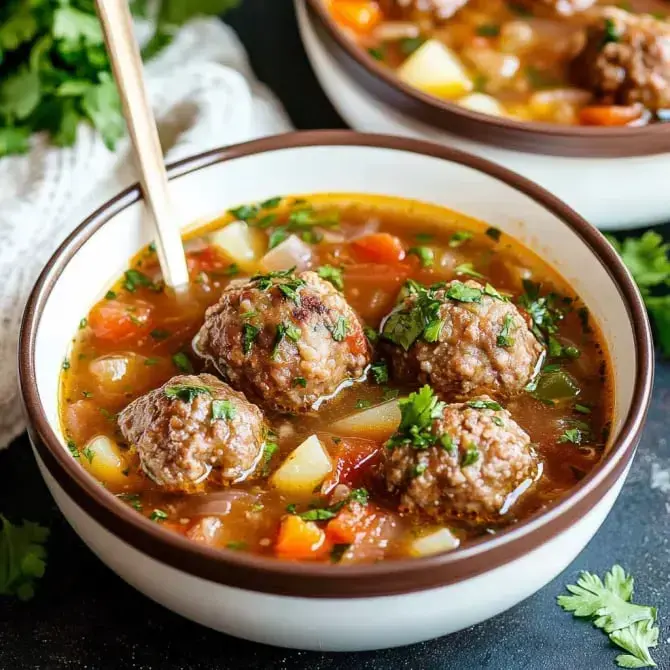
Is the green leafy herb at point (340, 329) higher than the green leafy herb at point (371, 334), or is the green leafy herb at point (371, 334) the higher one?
the green leafy herb at point (340, 329)

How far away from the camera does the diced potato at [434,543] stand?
3.28 metres

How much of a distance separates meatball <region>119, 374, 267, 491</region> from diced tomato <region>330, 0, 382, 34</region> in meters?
3.20

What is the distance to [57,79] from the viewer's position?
518 cm

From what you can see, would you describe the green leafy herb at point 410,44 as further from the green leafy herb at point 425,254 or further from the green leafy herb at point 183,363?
the green leafy herb at point 183,363

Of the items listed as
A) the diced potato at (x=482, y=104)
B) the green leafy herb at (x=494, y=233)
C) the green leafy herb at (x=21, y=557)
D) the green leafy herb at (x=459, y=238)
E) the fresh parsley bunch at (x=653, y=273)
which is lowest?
the green leafy herb at (x=21, y=557)

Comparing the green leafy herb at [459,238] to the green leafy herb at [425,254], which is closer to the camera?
the green leafy herb at [425,254]

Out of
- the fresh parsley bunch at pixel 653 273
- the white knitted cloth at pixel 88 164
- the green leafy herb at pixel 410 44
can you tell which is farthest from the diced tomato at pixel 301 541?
the green leafy herb at pixel 410 44

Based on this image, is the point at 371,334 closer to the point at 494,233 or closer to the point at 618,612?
the point at 494,233

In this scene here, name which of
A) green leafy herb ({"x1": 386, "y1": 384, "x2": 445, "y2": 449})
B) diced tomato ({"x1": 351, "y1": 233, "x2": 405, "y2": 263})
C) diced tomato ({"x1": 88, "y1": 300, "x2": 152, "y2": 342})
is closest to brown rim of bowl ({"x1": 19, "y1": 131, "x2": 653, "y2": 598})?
diced tomato ({"x1": 88, "y1": 300, "x2": 152, "y2": 342})

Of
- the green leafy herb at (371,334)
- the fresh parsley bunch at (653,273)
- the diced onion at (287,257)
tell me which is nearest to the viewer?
the green leafy herb at (371,334)

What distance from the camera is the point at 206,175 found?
4547 millimetres

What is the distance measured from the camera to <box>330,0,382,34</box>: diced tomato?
6.05 meters

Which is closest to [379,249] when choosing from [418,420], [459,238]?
[459,238]

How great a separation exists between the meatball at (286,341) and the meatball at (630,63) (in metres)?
2.41
